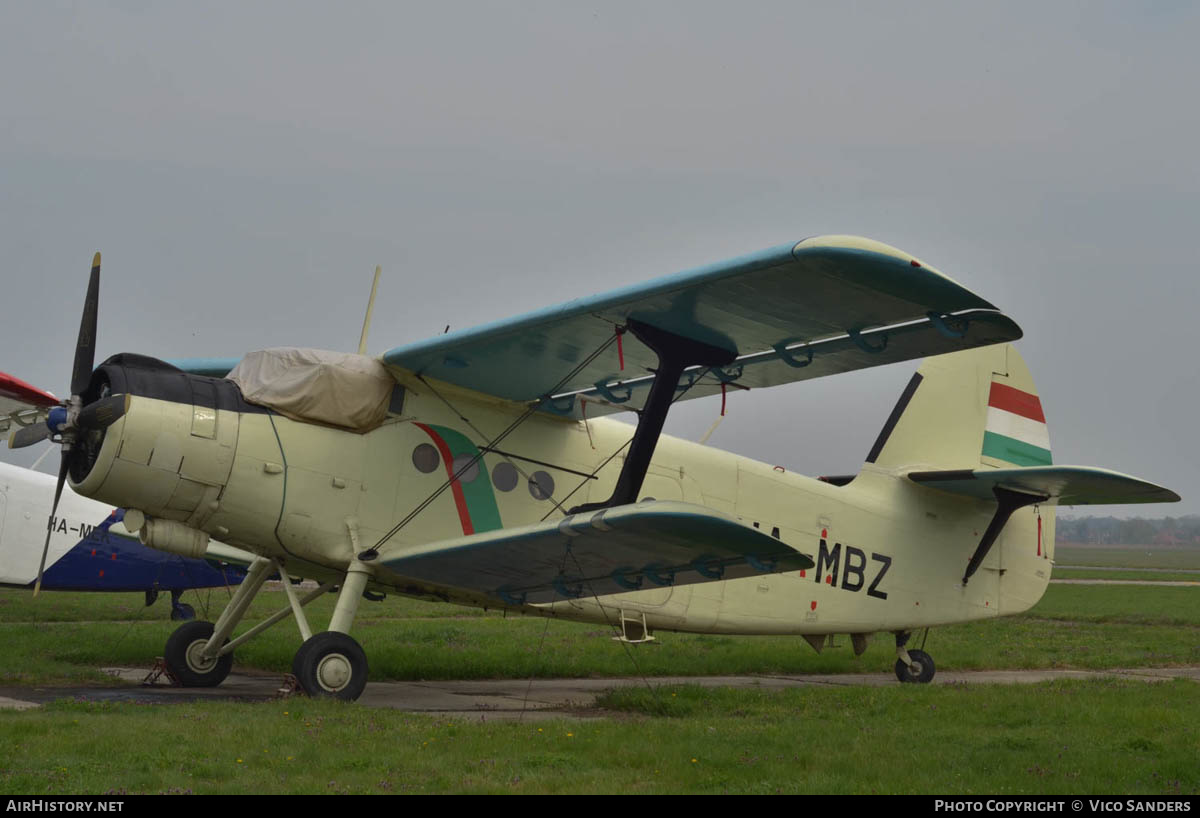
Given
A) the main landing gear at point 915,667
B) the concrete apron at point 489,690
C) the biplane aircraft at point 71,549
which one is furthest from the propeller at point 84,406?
the main landing gear at point 915,667

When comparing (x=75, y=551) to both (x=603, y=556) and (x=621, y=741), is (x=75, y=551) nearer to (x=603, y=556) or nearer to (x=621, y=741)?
(x=603, y=556)

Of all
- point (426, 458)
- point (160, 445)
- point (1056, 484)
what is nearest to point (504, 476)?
point (426, 458)

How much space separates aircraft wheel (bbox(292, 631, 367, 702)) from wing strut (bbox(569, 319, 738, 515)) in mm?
2452

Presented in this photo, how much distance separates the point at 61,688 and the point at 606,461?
18.1 ft

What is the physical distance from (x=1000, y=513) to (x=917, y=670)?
2126 mm

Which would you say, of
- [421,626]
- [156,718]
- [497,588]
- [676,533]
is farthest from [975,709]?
[421,626]

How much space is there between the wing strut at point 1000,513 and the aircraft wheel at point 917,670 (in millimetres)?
1124

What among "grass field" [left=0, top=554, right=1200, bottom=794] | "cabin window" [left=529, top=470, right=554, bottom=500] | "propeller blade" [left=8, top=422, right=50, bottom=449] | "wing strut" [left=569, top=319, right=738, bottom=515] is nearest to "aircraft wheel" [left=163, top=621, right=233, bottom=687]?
"grass field" [left=0, top=554, right=1200, bottom=794]

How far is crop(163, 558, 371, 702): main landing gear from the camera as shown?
9.11 m

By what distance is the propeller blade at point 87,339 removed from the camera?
9.28 m

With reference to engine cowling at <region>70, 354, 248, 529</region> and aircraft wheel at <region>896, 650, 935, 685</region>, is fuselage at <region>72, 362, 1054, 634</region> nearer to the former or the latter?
engine cowling at <region>70, 354, 248, 529</region>

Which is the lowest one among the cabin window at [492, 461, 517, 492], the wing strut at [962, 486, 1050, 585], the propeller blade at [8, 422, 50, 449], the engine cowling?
the propeller blade at [8, 422, 50, 449]

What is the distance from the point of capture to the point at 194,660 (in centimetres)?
1120

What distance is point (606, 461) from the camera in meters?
11.3
